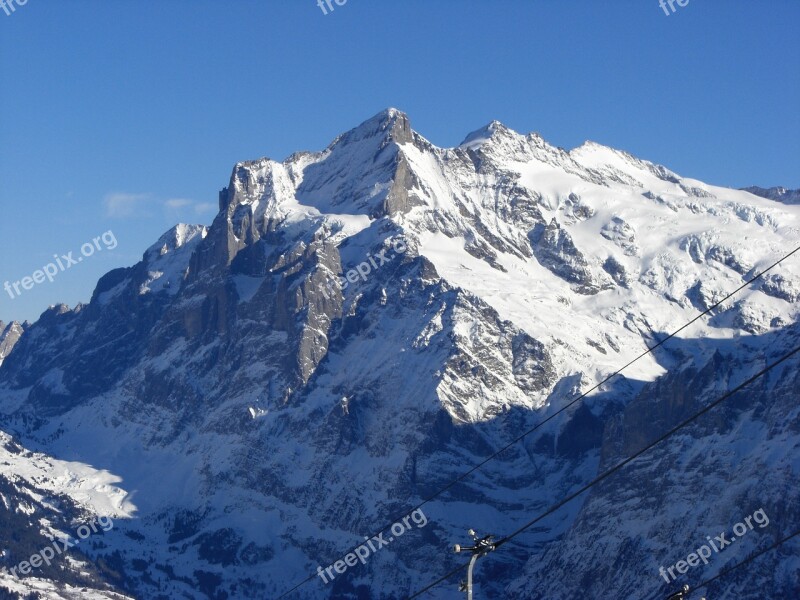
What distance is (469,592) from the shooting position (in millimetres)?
68438

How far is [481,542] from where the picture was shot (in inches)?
Answer: 2808

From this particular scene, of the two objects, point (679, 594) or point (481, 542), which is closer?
point (481, 542)

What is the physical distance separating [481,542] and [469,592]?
3.43 metres

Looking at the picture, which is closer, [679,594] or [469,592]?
[469,592]

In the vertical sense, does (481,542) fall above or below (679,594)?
above

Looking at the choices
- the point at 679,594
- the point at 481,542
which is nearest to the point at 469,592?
the point at 481,542

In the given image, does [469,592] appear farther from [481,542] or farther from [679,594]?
[679,594]

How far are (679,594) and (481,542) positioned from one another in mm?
13957

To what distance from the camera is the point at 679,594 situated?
261 ft

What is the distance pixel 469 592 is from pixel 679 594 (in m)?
16.0
